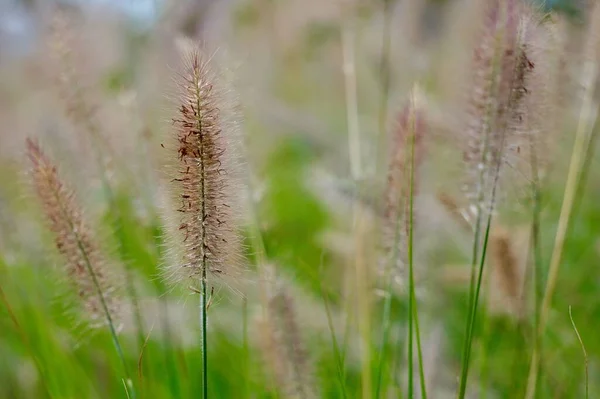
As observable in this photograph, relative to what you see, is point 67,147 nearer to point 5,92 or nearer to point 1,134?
point 1,134

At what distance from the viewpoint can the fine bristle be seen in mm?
574

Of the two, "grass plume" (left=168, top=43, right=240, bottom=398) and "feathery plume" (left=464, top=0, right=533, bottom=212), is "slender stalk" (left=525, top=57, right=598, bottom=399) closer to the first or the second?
"feathery plume" (left=464, top=0, right=533, bottom=212)

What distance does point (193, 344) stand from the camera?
138 cm

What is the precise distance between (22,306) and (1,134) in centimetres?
79

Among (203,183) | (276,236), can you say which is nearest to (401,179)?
(203,183)

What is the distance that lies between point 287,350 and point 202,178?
420mm

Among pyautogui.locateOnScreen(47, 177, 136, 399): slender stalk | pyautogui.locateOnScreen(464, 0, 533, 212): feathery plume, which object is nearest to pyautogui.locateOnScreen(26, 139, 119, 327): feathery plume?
pyautogui.locateOnScreen(47, 177, 136, 399): slender stalk

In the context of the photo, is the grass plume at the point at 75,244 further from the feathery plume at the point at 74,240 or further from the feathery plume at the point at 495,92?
the feathery plume at the point at 495,92

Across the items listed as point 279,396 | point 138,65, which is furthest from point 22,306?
point 138,65

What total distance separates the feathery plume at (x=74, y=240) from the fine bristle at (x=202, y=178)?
0.18 m

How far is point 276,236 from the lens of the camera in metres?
1.82

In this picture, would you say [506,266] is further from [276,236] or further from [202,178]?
[276,236]

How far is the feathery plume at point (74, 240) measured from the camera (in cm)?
76

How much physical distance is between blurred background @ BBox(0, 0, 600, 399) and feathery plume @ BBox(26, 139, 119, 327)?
0.26 ft
